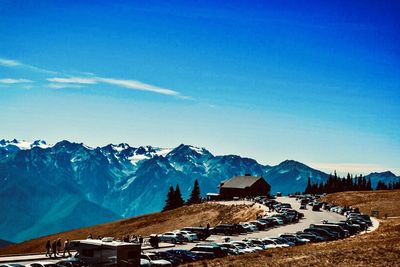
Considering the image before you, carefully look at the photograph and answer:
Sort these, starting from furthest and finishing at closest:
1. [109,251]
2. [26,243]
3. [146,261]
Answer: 1. [26,243]
2. [146,261]
3. [109,251]

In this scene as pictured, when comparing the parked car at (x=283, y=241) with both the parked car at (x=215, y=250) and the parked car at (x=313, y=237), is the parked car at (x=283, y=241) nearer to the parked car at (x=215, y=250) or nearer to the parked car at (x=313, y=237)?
the parked car at (x=313, y=237)

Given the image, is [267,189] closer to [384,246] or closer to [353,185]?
[353,185]

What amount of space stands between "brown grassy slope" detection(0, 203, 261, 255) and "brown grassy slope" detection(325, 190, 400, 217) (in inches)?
979

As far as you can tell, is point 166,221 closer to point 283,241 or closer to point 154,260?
point 283,241

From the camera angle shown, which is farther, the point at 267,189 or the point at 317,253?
the point at 267,189

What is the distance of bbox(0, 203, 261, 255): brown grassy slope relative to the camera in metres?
96.6

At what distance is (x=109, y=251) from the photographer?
3612 centimetres

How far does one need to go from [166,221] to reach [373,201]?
47312mm

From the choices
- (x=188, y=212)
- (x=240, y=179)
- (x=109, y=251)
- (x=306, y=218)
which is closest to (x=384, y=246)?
(x=109, y=251)

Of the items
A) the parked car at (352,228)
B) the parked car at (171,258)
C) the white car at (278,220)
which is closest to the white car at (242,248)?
the parked car at (171,258)

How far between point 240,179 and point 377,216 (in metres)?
65.5

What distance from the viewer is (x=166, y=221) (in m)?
104

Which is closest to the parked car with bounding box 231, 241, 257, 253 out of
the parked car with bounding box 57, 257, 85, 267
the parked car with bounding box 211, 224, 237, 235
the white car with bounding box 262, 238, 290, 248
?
the white car with bounding box 262, 238, 290, 248

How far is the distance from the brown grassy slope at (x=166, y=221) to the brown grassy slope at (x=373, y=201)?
24.9 m
